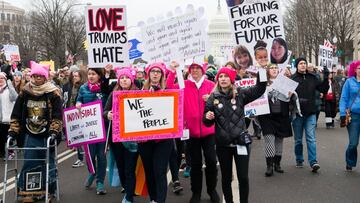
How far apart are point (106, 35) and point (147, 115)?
5.95 feet

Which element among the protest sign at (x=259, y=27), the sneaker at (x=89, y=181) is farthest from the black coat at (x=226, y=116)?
the sneaker at (x=89, y=181)

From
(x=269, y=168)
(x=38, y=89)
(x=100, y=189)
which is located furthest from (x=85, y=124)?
(x=269, y=168)

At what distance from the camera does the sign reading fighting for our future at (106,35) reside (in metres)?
7.31

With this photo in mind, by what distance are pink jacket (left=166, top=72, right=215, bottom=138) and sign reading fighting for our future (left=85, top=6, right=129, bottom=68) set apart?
1.37m

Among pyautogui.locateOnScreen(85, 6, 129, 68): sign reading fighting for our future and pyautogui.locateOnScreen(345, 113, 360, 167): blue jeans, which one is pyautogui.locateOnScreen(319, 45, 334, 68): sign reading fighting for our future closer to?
pyautogui.locateOnScreen(345, 113, 360, 167): blue jeans

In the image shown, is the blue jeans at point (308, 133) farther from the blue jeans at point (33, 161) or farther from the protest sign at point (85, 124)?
the blue jeans at point (33, 161)

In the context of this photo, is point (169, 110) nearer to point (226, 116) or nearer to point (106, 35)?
point (226, 116)

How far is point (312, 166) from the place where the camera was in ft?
27.7

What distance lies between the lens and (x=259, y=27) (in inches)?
284

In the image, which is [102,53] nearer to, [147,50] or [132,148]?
[147,50]

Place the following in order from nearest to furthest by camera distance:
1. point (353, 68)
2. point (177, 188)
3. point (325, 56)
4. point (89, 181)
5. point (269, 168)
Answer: point (177, 188), point (89, 181), point (269, 168), point (353, 68), point (325, 56)

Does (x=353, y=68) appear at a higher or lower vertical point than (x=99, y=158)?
higher

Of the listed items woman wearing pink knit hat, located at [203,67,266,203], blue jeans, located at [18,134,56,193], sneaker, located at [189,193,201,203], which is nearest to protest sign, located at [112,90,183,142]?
woman wearing pink knit hat, located at [203,67,266,203]

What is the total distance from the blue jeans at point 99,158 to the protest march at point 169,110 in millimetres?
17
